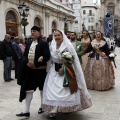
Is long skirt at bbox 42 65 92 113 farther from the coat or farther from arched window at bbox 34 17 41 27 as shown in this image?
arched window at bbox 34 17 41 27

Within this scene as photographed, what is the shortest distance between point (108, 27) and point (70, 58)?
11.5 meters

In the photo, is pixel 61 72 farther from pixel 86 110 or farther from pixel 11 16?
pixel 11 16

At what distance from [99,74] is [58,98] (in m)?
2.97

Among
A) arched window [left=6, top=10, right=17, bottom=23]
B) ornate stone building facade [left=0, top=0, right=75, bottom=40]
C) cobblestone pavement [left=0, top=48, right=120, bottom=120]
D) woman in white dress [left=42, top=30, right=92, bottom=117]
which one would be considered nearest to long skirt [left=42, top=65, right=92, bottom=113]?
woman in white dress [left=42, top=30, right=92, bottom=117]

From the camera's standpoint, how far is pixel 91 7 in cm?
7688

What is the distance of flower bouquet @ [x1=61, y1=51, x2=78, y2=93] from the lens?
426 centimetres

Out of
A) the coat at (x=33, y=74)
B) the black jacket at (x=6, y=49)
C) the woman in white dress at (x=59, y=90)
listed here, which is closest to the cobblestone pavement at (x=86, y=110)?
the woman in white dress at (x=59, y=90)

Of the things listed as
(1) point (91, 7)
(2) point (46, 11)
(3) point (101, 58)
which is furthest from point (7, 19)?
(1) point (91, 7)

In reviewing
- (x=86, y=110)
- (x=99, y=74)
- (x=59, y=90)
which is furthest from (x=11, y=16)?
(x=59, y=90)

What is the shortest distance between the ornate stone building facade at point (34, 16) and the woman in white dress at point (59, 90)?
16.2m

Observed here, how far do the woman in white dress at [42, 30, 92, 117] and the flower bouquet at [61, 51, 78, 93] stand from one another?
2.7 inches

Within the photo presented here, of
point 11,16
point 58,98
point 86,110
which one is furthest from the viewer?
point 11,16

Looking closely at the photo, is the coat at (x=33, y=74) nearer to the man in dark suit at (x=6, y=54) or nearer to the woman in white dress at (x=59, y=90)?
the woman in white dress at (x=59, y=90)

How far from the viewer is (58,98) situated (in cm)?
420
